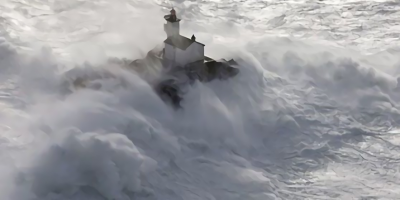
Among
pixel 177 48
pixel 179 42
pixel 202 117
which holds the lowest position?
pixel 202 117

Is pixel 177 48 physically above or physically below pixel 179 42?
below

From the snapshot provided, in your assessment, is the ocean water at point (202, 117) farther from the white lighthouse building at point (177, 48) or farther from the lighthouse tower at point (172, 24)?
the lighthouse tower at point (172, 24)

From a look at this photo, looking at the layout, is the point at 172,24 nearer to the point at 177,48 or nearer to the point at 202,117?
the point at 177,48

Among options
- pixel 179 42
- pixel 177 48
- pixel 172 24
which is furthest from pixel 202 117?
pixel 172 24

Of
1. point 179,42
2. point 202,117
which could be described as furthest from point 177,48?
point 202,117

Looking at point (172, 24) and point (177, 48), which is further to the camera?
point (172, 24)

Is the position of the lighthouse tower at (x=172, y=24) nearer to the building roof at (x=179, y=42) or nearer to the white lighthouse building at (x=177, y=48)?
the white lighthouse building at (x=177, y=48)

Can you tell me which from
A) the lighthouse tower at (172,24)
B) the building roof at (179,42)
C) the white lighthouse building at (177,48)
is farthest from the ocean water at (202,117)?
the lighthouse tower at (172,24)

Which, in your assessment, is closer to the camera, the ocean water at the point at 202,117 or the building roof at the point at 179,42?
the ocean water at the point at 202,117
